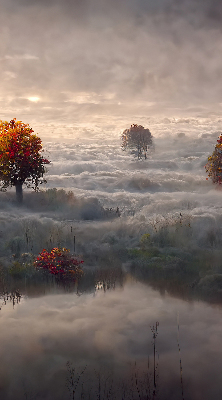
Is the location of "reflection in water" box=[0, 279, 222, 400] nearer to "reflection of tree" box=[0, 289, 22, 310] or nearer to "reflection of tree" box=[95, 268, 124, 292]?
"reflection of tree" box=[0, 289, 22, 310]

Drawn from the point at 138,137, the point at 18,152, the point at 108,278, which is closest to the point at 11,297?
the point at 108,278

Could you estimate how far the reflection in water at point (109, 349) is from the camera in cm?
857

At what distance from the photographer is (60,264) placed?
16.4 metres

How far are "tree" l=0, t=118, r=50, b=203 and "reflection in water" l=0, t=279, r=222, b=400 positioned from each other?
14411 millimetres

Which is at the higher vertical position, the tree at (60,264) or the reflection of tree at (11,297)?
the tree at (60,264)

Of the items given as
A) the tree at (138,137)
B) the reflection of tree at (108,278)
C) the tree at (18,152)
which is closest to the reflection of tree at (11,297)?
the reflection of tree at (108,278)

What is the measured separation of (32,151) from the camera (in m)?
25.9

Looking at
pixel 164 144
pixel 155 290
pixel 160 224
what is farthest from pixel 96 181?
pixel 164 144

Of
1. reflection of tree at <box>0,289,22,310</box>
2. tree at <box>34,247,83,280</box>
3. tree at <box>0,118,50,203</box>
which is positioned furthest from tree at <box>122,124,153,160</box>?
reflection of tree at <box>0,289,22,310</box>

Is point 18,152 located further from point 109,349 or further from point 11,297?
point 109,349

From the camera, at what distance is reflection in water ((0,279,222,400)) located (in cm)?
857

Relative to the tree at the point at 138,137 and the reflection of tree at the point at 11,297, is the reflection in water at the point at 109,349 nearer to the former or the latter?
the reflection of tree at the point at 11,297

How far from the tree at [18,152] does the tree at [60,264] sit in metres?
10.2

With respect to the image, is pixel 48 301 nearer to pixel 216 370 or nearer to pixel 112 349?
pixel 112 349
